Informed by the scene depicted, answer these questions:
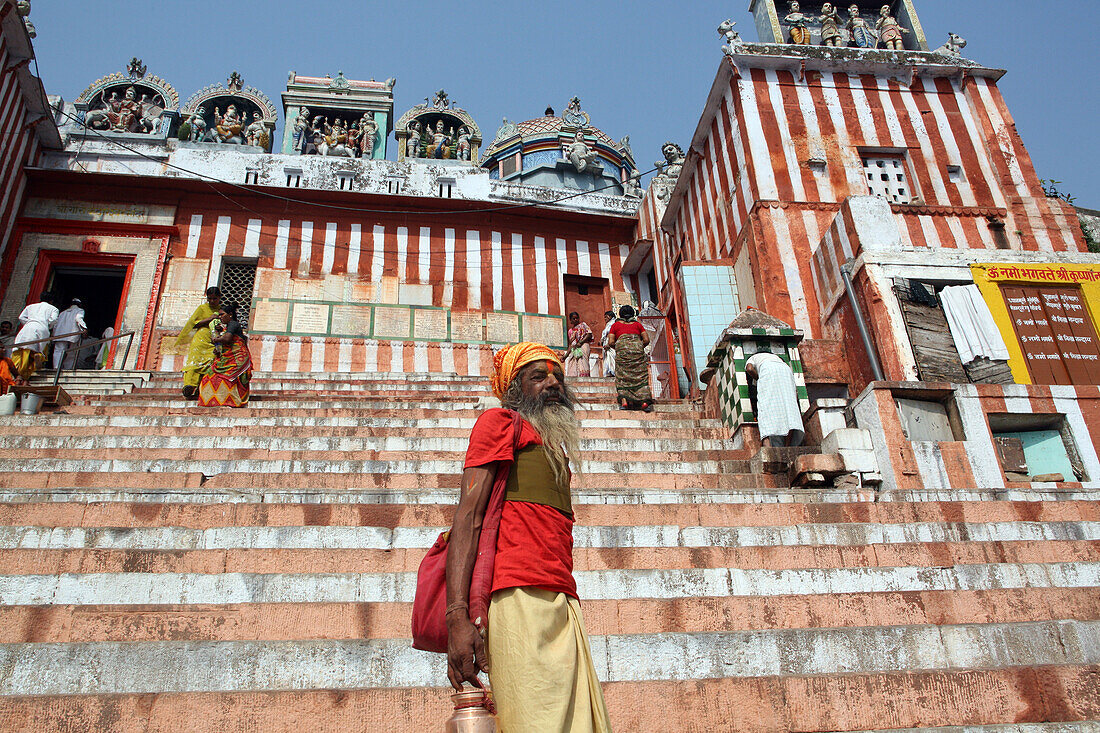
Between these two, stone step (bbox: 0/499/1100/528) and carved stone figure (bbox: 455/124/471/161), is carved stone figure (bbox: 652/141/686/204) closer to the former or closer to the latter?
carved stone figure (bbox: 455/124/471/161)

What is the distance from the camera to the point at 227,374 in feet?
28.6

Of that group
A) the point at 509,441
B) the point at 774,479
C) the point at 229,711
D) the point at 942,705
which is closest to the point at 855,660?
the point at 942,705

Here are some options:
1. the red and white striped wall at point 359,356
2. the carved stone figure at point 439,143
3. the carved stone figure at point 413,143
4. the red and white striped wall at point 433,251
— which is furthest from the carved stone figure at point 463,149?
the red and white striped wall at point 359,356

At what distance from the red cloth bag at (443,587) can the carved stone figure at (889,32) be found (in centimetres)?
1575

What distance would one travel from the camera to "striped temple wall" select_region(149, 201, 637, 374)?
593 inches

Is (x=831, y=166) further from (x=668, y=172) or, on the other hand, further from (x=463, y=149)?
(x=463, y=149)

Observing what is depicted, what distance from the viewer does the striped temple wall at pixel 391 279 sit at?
1506 centimetres

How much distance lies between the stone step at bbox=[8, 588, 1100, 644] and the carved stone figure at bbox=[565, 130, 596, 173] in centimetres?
1785

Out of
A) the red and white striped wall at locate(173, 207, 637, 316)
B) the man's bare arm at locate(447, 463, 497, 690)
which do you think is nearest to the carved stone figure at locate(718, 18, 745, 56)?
the red and white striped wall at locate(173, 207, 637, 316)

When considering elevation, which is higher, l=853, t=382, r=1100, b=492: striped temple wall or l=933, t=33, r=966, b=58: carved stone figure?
l=933, t=33, r=966, b=58: carved stone figure

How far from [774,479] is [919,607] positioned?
2711 mm

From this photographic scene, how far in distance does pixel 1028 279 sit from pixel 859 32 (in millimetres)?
8564

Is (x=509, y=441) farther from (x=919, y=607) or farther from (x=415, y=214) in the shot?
(x=415, y=214)

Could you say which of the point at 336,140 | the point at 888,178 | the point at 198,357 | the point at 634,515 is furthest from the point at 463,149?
the point at 634,515
